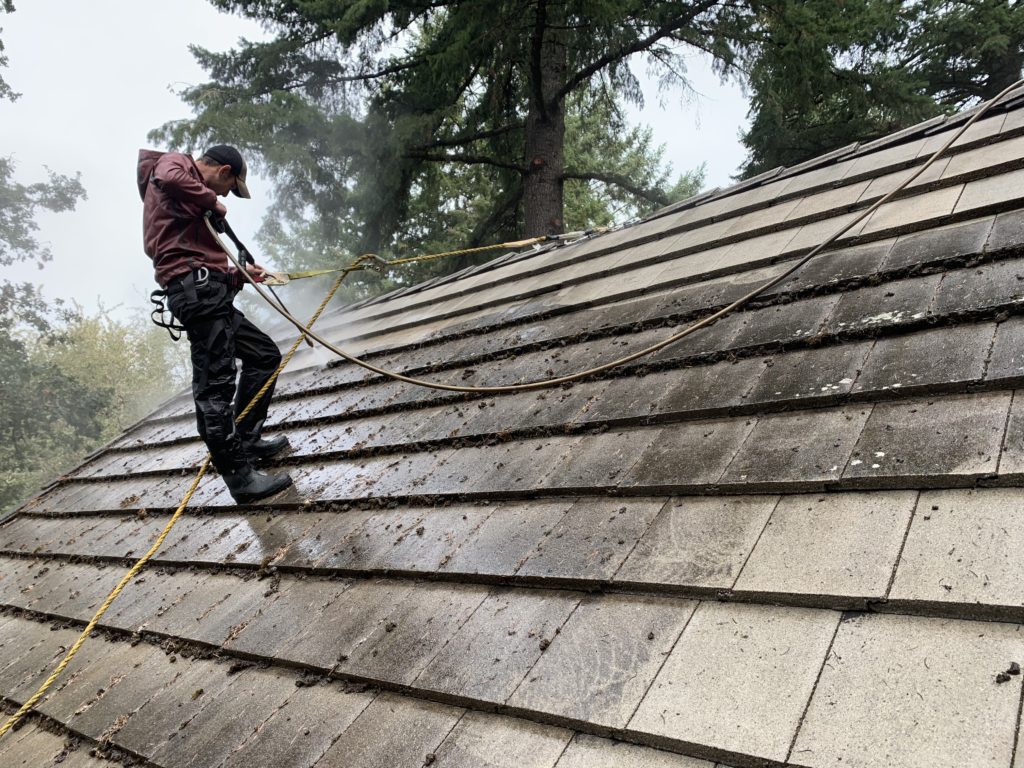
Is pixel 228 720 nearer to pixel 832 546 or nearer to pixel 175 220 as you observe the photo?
pixel 832 546

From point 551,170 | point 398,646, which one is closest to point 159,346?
point 551,170

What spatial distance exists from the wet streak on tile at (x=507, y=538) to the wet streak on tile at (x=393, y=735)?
1.23 ft

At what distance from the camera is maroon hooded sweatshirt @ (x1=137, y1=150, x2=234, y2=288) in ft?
9.03

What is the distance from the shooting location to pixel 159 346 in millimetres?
35906

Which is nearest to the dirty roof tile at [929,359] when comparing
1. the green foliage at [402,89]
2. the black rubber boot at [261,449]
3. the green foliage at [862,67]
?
the black rubber boot at [261,449]

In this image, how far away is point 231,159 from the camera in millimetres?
3014

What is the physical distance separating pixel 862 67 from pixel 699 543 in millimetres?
14207

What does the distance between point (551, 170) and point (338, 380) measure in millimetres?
8052

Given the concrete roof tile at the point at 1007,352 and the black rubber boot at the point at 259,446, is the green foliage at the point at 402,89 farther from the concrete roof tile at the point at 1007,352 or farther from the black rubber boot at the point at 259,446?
the concrete roof tile at the point at 1007,352

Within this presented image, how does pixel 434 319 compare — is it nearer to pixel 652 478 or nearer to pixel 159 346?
pixel 652 478

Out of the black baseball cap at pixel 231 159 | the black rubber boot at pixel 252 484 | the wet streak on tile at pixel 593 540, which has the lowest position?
the wet streak on tile at pixel 593 540

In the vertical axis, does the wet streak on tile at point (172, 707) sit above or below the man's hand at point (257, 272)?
below

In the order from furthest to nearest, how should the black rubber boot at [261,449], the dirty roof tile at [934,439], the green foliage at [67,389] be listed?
1. the green foliage at [67,389]
2. the black rubber boot at [261,449]
3. the dirty roof tile at [934,439]

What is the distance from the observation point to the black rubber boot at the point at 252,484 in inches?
113
